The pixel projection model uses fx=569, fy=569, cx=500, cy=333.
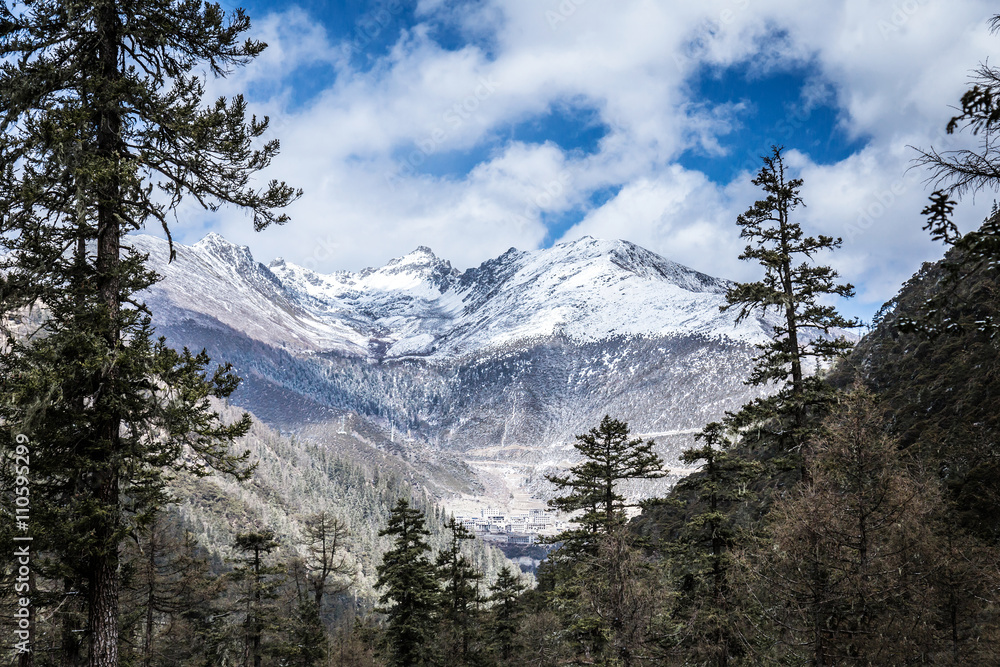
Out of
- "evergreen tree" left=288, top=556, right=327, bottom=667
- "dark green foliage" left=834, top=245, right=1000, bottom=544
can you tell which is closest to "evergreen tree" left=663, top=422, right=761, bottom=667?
"dark green foliage" left=834, top=245, right=1000, bottom=544

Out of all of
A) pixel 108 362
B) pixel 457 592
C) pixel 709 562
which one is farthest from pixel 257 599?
pixel 108 362

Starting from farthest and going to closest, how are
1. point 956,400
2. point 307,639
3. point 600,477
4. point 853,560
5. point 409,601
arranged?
1. point 307,639
2. point 956,400
3. point 409,601
4. point 600,477
5. point 853,560

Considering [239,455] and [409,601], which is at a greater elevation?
[239,455]

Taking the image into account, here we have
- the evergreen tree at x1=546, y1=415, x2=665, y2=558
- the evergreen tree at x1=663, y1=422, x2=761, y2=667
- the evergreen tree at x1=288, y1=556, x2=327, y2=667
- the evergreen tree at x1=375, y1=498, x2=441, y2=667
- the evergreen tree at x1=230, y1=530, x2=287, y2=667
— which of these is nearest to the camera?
the evergreen tree at x1=663, y1=422, x2=761, y2=667

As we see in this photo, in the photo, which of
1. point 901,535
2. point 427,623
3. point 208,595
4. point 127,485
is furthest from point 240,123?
point 208,595

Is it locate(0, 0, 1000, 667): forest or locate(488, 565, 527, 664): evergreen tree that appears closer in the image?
locate(0, 0, 1000, 667): forest

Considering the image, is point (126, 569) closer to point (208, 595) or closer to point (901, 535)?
point (901, 535)

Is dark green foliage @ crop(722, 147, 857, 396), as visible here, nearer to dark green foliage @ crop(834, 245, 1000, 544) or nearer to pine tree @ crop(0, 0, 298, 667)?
dark green foliage @ crop(834, 245, 1000, 544)

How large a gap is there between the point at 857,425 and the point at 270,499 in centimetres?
19131

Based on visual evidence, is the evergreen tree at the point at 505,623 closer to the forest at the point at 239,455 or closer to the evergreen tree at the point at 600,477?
the forest at the point at 239,455

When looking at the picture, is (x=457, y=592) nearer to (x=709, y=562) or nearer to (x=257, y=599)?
(x=257, y=599)

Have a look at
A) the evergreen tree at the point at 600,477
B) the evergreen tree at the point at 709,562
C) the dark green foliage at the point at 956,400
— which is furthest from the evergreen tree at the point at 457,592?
the dark green foliage at the point at 956,400

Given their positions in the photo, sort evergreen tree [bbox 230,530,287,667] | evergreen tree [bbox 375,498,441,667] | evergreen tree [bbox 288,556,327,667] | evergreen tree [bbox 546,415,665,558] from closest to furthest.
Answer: evergreen tree [bbox 546,415,665,558]
evergreen tree [bbox 375,498,441,667]
evergreen tree [bbox 230,530,287,667]
evergreen tree [bbox 288,556,327,667]

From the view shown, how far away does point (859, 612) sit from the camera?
12859 millimetres
